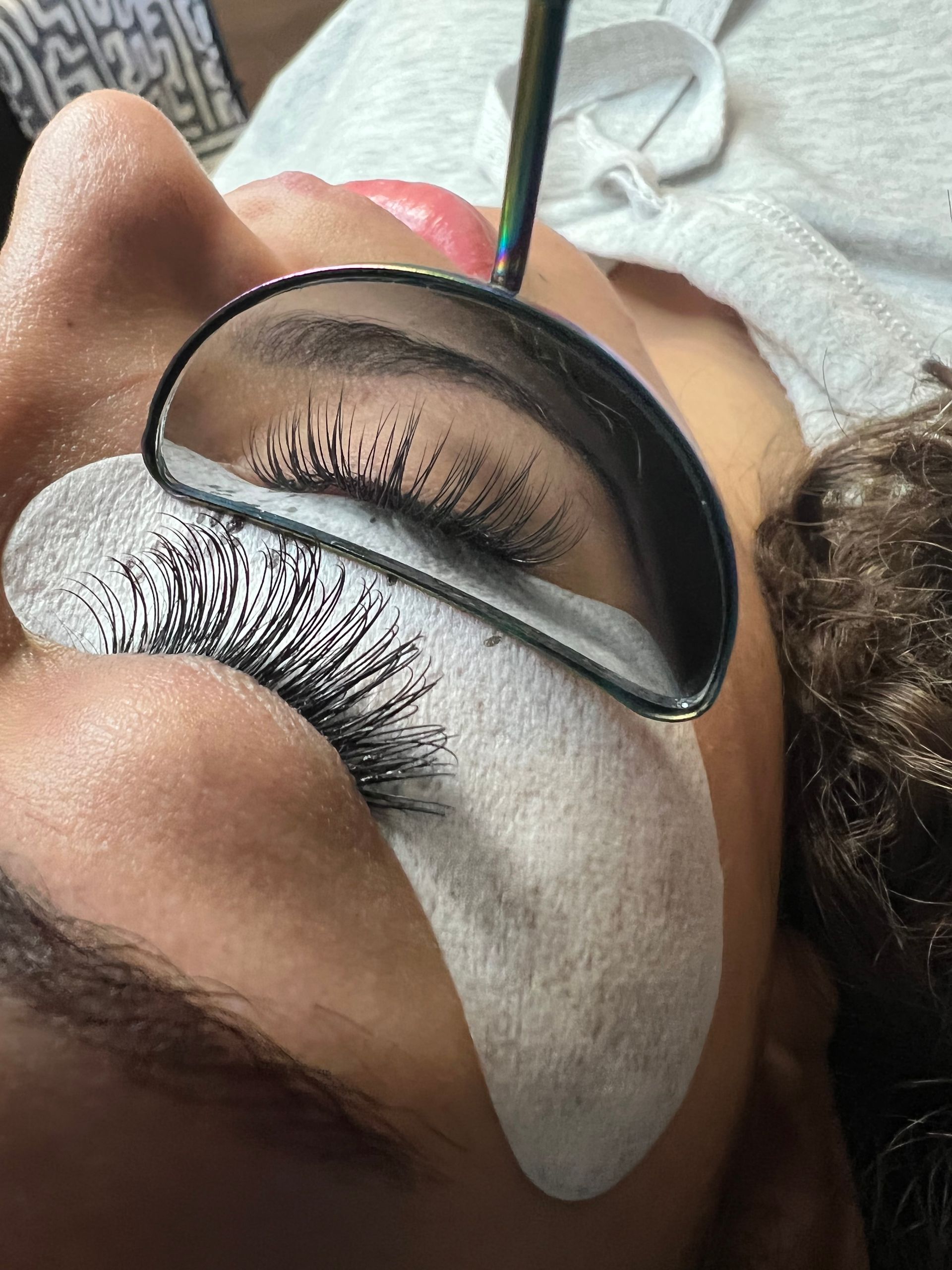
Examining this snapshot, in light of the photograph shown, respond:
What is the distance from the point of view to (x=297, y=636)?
0.35 metres

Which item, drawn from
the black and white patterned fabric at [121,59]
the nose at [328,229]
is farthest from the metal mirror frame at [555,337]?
the black and white patterned fabric at [121,59]

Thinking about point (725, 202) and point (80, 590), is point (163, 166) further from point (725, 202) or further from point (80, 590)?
point (725, 202)

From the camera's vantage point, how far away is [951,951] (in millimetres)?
450

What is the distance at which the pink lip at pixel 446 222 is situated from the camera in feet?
1.80

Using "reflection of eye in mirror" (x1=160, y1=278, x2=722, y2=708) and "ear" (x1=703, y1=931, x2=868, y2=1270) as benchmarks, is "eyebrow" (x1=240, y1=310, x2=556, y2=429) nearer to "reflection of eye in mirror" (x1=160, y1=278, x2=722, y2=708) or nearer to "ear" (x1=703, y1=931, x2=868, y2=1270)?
"reflection of eye in mirror" (x1=160, y1=278, x2=722, y2=708)

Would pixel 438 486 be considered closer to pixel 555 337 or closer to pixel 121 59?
pixel 555 337

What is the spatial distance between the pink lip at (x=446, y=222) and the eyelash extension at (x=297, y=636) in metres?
0.27

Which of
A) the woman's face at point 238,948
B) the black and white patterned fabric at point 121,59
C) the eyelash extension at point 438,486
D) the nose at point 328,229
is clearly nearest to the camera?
the woman's face at point 238,948

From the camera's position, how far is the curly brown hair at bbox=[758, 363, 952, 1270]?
45cm

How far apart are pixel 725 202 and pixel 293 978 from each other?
2.27 feet

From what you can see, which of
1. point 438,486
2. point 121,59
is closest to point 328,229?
point 438,486

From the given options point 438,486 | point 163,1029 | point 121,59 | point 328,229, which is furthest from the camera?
point 121,59

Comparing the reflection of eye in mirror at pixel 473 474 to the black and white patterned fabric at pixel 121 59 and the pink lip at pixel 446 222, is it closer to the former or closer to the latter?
the pink lip at pixel 446 222

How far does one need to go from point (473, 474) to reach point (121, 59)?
1.17 m
